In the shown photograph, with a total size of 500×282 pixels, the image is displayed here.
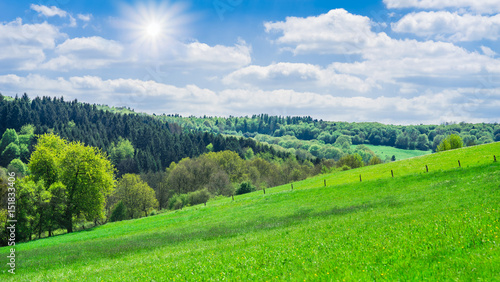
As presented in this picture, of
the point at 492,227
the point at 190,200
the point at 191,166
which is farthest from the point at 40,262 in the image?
the point at 191,166

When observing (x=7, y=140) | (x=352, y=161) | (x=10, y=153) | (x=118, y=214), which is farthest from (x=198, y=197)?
(x=7, y=140)

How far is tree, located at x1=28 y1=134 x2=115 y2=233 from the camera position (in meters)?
61.6

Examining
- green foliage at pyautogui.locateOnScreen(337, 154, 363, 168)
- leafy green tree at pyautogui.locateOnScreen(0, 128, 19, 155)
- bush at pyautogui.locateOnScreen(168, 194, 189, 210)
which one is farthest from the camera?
leafy green tree at pyautogui.locateOnScreen(0, 128, 19, 155)

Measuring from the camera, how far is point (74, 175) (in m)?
62.1

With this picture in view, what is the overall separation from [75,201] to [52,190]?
17.4 ft

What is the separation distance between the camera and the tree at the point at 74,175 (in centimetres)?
6156

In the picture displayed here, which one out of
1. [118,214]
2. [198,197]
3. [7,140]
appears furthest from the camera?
[7,140]

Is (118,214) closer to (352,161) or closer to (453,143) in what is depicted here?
(352,161)

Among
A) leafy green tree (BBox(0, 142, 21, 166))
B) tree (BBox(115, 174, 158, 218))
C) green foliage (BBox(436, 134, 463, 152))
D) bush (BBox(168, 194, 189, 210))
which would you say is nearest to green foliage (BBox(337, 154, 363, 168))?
green foliage (BBox(436, 134, 463, 152))

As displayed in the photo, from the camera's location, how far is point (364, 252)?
1262 cm

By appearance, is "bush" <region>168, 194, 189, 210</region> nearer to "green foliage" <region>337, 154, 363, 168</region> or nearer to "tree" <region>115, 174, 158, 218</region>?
"tree" <region>115, 174, 158, 218</region>

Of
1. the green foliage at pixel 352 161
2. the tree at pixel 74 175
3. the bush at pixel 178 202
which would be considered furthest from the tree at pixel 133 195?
the green foliage at pixel 352 161

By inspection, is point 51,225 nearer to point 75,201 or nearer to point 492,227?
point 75,201

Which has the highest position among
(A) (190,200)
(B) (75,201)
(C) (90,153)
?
(C) (90,153)
